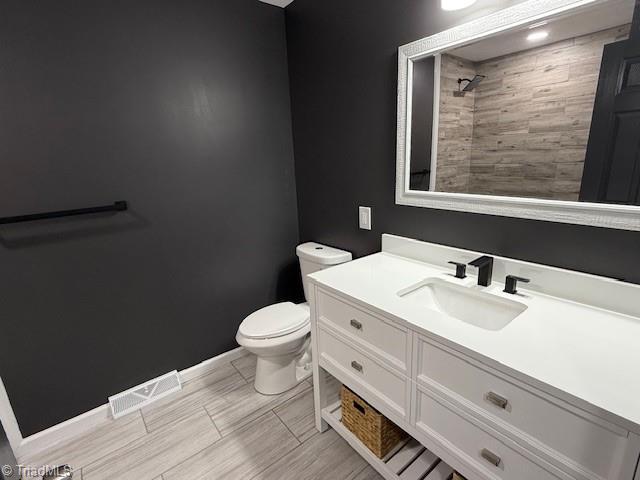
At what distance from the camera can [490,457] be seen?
2.85 ft

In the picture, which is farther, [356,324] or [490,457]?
[356,324]

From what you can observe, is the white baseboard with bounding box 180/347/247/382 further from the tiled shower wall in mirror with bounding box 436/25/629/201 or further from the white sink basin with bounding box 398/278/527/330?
the tiled shower wall in mirror with bounding box 436/25/629/201

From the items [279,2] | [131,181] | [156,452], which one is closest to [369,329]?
[156,452]

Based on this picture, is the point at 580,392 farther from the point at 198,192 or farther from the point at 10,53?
the point at 10,53

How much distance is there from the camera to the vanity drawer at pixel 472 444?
0.80 meters

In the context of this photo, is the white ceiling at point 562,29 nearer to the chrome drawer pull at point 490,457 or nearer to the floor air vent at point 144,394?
the chrome drawer pull at point 490,457

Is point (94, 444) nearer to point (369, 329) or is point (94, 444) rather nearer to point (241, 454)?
point (241, 454)

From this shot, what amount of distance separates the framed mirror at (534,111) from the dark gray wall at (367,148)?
71mm

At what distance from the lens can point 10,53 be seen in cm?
129

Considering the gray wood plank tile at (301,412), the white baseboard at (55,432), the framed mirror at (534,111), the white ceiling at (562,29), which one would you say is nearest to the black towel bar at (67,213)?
the white baseboard at (55,432)

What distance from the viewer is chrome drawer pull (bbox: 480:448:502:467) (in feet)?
2.80

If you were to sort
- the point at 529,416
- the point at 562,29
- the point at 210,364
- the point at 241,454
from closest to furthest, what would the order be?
the point at 529,416, the point at 562,29, the point at 241,454, the point at 210,364

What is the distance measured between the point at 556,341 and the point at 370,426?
0.80m

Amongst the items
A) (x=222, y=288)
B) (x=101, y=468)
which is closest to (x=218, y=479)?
(x=101, y=468)
